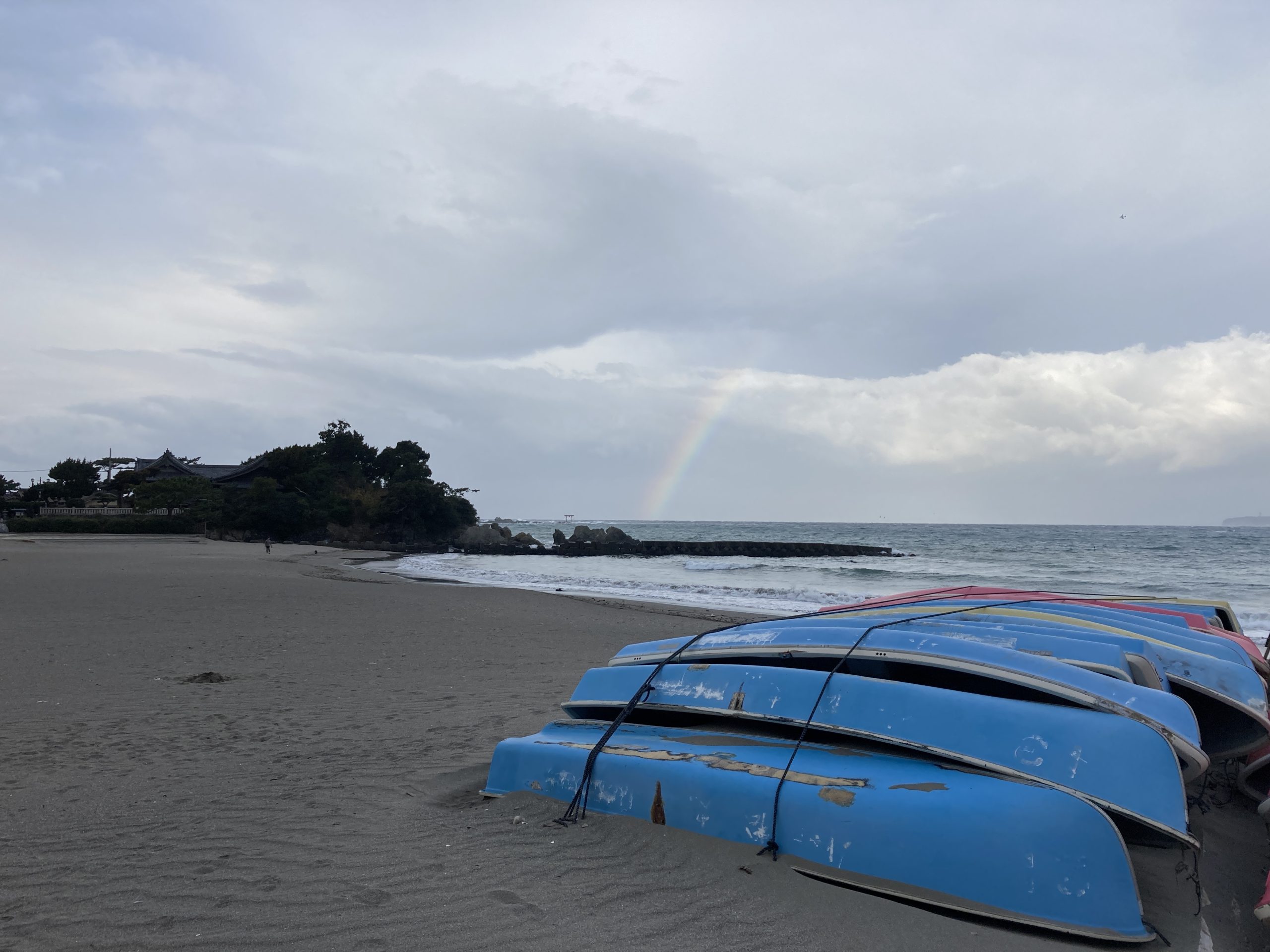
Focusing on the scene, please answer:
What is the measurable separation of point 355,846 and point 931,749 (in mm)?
2330

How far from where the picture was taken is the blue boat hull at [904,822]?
250 cm

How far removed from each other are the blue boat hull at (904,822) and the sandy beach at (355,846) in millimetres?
88

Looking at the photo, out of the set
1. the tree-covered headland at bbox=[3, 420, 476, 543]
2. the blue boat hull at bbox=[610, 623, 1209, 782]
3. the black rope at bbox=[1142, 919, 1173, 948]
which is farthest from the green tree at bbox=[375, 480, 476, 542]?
the black rope at bbox=[1142, 919, 1173, 948]

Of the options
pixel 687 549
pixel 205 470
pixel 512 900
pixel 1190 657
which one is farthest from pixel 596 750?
pixel 205 470

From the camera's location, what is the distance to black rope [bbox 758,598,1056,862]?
2.96 meters

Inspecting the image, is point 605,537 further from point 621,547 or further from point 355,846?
point 355,846

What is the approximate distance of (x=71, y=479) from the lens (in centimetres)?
4553

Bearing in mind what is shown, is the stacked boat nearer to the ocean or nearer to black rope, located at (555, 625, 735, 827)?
black rope, located at (555, 625, 735, 827)

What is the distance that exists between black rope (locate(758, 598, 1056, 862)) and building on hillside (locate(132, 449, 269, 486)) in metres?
45.5

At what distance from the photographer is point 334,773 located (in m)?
4.29

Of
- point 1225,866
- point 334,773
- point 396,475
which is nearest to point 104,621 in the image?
point 334,773

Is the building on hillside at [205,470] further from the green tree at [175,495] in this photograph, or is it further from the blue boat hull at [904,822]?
the blue boat hull at [904,822]

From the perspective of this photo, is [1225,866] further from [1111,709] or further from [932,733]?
[932,733]

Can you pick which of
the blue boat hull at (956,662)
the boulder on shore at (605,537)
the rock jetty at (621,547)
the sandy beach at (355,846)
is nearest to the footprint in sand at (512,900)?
the sandy beach at (355,846)
